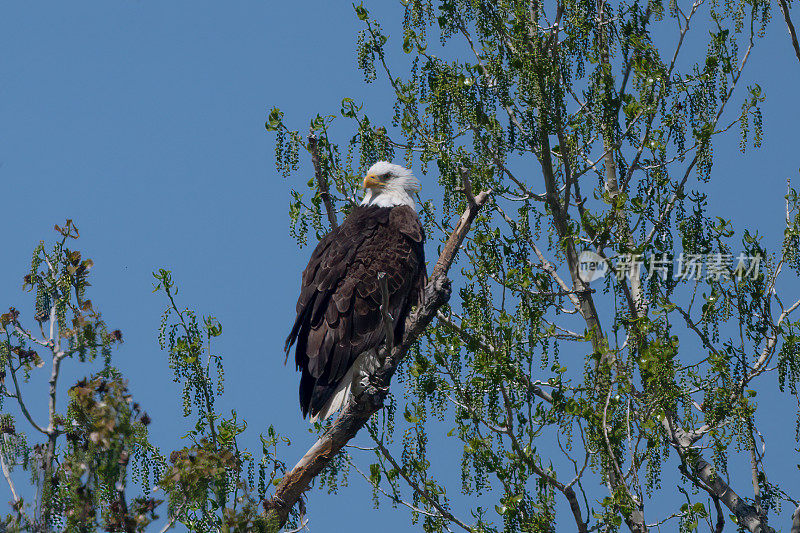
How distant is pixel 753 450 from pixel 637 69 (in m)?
3.50

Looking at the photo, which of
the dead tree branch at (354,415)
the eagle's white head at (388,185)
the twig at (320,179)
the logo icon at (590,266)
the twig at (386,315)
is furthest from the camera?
the eagle's white head at (388,185)

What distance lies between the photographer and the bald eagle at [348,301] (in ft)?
23.5

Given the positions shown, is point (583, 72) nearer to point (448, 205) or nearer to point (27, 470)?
point (448, 205)

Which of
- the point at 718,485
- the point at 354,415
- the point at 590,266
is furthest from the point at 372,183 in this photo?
the point at 718,485

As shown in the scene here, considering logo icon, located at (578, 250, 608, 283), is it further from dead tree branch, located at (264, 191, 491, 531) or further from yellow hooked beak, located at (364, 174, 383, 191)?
dead tree branch, located at (264, 191, 491, 531)

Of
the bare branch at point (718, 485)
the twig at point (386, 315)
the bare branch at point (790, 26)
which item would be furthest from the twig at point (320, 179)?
the bare branch at point (790, 26)

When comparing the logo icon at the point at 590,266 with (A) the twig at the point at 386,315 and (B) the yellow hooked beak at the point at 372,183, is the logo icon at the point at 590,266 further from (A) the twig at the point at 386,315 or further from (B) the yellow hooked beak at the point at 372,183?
(A) the twig at the point at 386,315

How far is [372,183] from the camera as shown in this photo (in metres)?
8.64

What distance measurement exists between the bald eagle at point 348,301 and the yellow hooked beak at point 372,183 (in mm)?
873

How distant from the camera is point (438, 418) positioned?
707 cm

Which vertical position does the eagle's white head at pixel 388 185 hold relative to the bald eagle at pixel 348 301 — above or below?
above

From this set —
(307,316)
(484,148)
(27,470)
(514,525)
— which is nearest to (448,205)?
(484,148)

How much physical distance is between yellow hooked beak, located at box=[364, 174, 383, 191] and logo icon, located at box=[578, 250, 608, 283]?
76.4 inches

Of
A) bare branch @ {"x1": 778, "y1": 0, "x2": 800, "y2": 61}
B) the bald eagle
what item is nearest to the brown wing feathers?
the bald eagle
